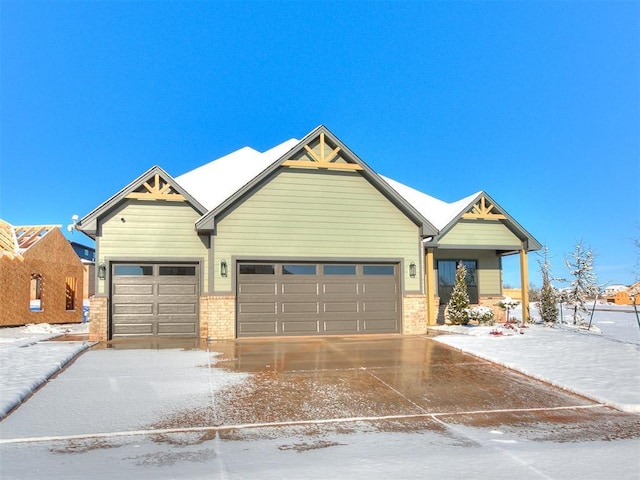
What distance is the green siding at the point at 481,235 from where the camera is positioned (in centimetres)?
1692

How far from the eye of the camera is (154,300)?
13.6 meters

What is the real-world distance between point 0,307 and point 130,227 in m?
8.67

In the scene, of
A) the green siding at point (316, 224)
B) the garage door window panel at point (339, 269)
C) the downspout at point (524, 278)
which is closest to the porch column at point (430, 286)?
the green siding at point (316, 224)

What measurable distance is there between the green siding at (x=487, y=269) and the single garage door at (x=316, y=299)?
5.33m

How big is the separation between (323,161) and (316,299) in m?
4.23

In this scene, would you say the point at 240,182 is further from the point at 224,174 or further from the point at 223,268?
the point at 223,268

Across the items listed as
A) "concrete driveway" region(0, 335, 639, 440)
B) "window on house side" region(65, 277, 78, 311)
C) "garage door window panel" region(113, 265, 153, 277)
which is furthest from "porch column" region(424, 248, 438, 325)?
"window on house side" region(65, 277, 78, 311)

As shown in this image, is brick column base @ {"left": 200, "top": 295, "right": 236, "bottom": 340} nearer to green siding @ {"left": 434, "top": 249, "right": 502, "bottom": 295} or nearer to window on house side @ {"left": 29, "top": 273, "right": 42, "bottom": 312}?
green siding @ {"left": 434, "top": 249, "right": 502, "bottom": 295}

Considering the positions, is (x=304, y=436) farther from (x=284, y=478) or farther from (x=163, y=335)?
(x=163, y=335)

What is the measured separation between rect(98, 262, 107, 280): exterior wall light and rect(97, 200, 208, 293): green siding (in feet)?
0.47

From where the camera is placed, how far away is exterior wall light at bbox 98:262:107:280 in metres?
13.1

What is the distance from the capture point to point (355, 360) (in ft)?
31.3

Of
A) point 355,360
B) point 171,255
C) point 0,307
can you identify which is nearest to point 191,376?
point 355,360

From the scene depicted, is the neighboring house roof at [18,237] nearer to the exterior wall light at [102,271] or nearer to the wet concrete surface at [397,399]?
the exterior wall light at [102,271]
